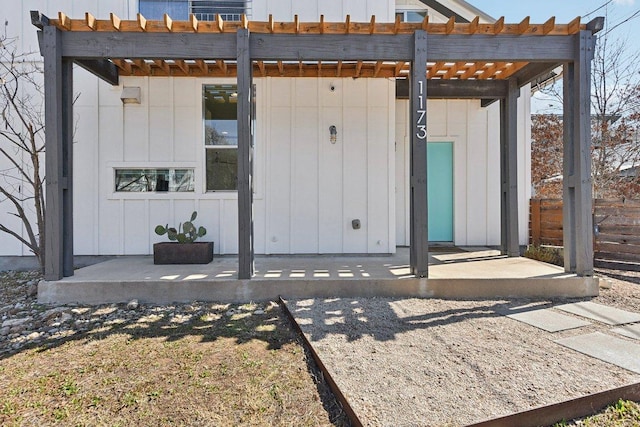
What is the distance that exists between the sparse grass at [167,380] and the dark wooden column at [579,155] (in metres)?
3.38

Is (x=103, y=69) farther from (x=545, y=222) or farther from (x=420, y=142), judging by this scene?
(x=545, y=222)

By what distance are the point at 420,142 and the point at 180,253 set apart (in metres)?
3.43

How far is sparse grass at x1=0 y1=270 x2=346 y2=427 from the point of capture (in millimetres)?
1924

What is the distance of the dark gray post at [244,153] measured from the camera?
3.88 metres

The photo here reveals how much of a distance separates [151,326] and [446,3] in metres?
6.66

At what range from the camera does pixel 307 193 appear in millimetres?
5586

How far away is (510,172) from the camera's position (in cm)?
550

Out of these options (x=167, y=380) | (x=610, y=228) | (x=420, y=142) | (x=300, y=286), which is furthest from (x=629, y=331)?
(x=167, y=380)

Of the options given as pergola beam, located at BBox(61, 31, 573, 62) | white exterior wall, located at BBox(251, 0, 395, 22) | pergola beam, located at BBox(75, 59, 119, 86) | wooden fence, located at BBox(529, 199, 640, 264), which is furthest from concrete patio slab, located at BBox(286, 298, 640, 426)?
white exterior wall, located at BBox(251, 0, 395, 22)

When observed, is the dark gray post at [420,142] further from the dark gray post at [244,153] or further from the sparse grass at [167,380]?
the dark gray post at [244,153]

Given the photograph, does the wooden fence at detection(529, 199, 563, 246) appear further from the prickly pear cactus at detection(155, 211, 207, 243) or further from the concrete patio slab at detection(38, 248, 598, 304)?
the prickly pear cactus at detection(155, 211, 207, 243)

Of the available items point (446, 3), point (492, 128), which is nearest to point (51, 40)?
point (446, 3)

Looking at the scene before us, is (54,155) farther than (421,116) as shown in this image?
No

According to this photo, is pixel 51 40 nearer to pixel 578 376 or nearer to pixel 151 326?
pixel 151 326
